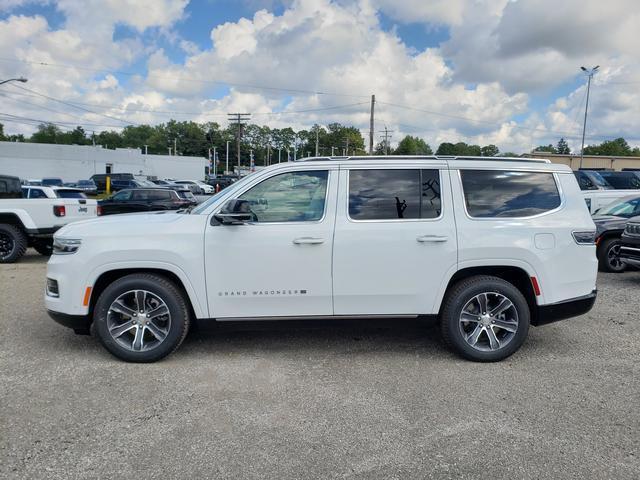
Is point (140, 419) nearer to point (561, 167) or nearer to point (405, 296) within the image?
point (405, 296)

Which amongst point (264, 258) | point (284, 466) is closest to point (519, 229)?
point (264, 258)

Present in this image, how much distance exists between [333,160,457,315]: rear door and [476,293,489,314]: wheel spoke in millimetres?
392

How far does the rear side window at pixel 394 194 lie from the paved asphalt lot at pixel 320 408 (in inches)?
41.2

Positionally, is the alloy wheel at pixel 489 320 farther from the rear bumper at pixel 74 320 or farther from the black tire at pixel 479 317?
the rear bumper at pixel 74 320

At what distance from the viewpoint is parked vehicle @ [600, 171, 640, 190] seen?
16.3m

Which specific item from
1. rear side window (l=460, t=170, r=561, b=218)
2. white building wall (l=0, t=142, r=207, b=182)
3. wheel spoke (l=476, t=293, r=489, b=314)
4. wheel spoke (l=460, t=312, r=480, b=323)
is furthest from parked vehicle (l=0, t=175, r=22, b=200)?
white building wall (l=0, t=142, r=207, b=182)

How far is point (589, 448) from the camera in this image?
2904 mm

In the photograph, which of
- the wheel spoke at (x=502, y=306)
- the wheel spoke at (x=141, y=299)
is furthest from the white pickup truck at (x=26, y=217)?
A: the wheel spoke at (x=502, y=306)

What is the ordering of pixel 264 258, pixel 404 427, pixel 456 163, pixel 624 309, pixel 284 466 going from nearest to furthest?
1. pixel 284 466
2. pixel 404 427
3. pixel 264 258
4. pixel 456 163
5. pixel 624 309

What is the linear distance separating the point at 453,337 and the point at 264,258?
1899mm

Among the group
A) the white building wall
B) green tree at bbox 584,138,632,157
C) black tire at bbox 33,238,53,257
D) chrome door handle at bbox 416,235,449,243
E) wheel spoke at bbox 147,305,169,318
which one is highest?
green tree at bbox 584,138,632,157

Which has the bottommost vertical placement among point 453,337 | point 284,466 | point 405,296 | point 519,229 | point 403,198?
point 284,466

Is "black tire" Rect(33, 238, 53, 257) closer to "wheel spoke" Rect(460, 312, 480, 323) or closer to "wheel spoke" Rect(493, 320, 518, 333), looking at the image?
"wheel spoke" Rect(460, 312, 480, 323)

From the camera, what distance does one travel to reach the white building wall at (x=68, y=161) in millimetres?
54125
